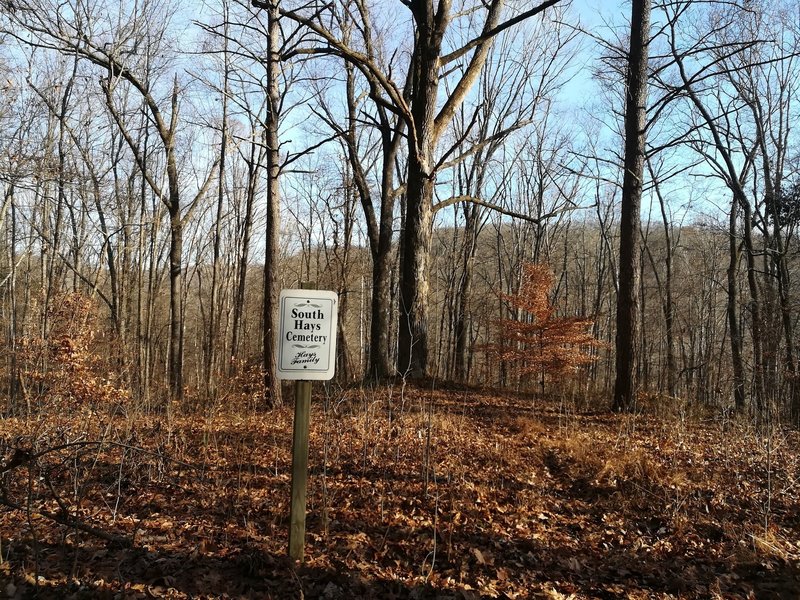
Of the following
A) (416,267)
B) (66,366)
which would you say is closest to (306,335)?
(416,267)

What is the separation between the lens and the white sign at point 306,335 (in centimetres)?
312

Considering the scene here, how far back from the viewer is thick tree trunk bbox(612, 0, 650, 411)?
815 cm

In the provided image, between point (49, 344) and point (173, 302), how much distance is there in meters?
7.39

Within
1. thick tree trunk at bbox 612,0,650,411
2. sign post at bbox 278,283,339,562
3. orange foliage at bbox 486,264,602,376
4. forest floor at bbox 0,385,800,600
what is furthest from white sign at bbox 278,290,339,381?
orange foliage at bbox 486,264,602,376

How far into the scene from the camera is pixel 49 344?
8078 millimetres

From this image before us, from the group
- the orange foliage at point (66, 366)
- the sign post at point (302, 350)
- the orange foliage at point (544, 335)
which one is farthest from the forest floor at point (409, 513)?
the orange foliage at point (544, 335)

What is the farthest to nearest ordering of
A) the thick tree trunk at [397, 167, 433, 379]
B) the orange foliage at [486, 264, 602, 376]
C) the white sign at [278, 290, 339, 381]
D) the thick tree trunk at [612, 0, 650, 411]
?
the orange foliage at [486, 264, 602, 376] < the thick tree trunk at [397, 167, 433, 379] < the thick tree trunk at [612, 0, 650, 411] < the white sign at [278, 290, 339, 381]

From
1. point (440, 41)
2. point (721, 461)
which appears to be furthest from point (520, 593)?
point (440, 41)

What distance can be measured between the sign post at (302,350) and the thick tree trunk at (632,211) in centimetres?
657

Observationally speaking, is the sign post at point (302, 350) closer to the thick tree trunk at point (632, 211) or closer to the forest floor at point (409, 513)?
the forest floor at point (409, 513)

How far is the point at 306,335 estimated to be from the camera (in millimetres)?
3162

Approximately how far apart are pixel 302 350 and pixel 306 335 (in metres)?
0.10

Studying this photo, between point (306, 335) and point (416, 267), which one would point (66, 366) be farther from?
point (306, 335)

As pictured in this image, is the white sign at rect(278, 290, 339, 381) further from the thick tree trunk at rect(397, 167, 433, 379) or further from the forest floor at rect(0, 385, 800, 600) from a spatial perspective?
the thick tree trunk at rect(397, 167, 433, 379)
